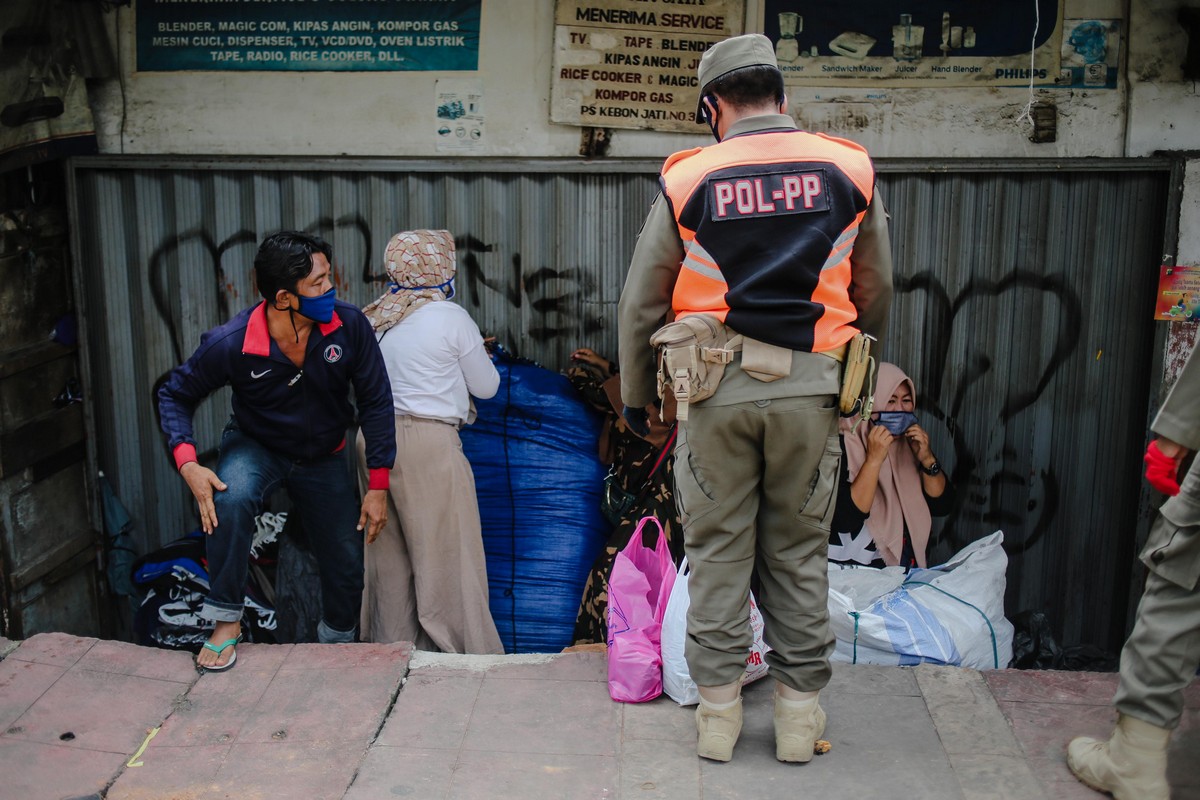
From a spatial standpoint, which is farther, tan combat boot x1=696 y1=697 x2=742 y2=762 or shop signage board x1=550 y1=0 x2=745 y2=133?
shop signage board x1=550 y1=0 x2=745 y2=133

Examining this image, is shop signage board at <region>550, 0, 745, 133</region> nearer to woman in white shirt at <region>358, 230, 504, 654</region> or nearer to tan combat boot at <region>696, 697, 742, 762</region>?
woman in white shirt at <region>358, 230, 504, 654</region>

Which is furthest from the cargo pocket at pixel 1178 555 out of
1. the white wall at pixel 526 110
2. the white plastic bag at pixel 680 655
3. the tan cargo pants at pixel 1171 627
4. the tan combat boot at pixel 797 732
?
the white wall at pixel 526 110

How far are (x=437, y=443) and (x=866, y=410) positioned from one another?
2081mm

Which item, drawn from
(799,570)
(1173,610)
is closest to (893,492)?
(799,570)

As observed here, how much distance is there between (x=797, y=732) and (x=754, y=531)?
58 cm

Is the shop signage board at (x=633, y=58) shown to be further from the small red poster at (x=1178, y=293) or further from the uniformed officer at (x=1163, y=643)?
the uniformed officer at (x=1163, y=643)

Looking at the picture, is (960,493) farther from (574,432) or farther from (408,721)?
(408,721)

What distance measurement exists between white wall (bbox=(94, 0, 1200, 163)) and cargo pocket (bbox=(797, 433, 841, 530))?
7.68 feet

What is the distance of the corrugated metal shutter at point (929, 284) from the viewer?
17.0 feet

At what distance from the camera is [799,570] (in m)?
3.31

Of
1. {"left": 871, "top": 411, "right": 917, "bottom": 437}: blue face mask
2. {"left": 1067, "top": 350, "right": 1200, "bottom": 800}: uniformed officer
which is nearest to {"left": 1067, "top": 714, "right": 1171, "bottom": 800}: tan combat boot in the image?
{"left": 1067, "top": 350, "right": 1200, "bottom": 800}: uniformed officer

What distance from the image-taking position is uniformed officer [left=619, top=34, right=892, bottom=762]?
311cm

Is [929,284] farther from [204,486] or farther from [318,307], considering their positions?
[204,486]

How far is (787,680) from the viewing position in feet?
10.9
